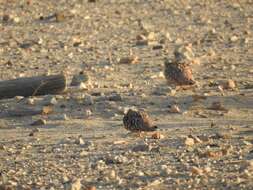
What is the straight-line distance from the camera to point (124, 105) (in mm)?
8812

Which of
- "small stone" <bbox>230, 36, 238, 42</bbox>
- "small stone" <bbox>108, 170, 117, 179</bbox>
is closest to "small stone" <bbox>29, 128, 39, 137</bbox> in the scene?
"small stone" <bbox>108, 170, 117, 179</bbox>

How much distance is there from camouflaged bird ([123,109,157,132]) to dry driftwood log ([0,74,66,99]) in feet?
5.86

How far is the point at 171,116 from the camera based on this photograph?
838cm

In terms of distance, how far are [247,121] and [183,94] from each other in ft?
3.97

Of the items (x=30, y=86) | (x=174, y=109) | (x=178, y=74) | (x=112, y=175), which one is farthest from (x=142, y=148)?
(x=178, y=74)

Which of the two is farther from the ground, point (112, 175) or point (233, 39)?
point (233, 39)

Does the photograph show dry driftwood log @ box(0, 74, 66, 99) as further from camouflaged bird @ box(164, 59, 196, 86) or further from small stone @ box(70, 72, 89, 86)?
camouflaged bird @ box(164, 59, 196, 86)

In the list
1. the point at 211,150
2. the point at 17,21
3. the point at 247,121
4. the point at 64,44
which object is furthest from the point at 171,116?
the point at 17,21

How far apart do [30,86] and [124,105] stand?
0.89 meters

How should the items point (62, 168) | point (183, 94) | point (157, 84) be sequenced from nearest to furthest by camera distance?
1. point (62, 168)
2. point (183, 94)
3. point (157, 84)

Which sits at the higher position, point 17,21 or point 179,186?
point 17,21

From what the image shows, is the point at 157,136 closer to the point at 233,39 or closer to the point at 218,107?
the point at 218,107

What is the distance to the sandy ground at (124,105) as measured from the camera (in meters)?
6.17

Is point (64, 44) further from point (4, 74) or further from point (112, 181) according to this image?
point (112, 181)
